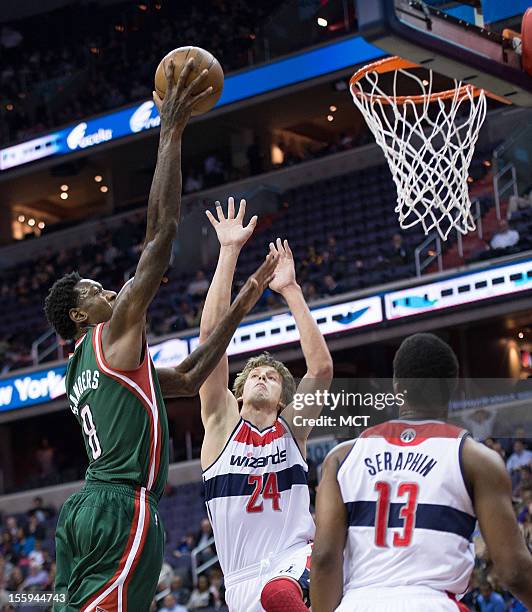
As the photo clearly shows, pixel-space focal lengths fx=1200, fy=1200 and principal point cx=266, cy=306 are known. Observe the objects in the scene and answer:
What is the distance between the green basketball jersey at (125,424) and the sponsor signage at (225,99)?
53.3 ft

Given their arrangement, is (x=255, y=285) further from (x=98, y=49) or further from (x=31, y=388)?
(x=98, y=49)

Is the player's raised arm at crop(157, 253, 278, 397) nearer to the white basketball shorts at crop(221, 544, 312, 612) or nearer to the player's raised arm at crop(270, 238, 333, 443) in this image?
the player's raised arm at crop(270, 238, 333, 443)

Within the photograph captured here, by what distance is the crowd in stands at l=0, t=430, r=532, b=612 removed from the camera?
10602mm

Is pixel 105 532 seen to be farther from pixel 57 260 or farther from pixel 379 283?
pixel 57 260

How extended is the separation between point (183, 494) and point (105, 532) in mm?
14824

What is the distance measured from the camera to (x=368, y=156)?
2302 cm

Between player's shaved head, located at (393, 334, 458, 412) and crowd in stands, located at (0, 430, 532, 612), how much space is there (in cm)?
602

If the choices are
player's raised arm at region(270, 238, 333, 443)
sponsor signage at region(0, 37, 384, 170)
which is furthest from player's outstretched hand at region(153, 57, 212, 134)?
sponsor signage at region(0, 37, 384, 170)

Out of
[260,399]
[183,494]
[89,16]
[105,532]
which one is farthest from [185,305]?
[105,532]

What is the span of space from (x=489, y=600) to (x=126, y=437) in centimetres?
661

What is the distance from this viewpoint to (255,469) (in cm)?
577

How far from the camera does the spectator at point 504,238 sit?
55.9 feet

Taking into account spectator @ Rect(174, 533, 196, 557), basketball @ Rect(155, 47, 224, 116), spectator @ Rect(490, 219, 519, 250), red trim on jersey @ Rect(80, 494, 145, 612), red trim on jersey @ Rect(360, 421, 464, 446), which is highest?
spectator @ Rect(490, 219, 519, 250)

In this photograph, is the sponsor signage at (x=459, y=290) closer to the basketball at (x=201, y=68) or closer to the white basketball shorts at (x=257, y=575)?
the white basketball shorts at (x=257, y=575)
